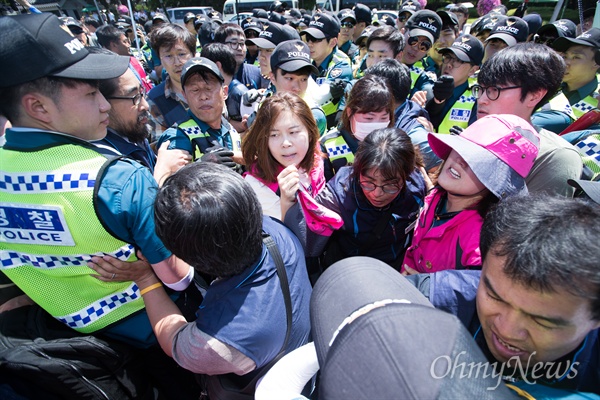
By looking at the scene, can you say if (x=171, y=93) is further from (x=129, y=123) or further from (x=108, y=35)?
(x=108, y=35)

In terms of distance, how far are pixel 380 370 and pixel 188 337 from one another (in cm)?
89

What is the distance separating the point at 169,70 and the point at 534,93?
3383 mm

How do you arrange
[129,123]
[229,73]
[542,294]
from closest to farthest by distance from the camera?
[542,294] → [129,123] → [229,73]

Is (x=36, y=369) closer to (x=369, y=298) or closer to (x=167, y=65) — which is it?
(x=369, y=298)

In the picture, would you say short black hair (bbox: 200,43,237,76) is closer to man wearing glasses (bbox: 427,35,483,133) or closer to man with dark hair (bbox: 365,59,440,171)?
man with dark hair (bbox: 365,59,440,171)

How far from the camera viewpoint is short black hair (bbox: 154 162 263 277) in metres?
1.09

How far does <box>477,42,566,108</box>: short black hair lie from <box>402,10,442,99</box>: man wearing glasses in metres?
1.98

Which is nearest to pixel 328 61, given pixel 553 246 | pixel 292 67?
pixel 292 67

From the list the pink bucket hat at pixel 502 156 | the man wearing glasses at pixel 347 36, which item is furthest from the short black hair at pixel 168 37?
the man wearing glasses at pixel 347 36

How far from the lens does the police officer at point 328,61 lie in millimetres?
3854

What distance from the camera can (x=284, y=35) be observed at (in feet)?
17.9

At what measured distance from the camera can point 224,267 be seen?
3.79ft

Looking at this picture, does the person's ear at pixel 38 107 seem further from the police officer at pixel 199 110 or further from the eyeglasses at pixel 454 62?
the eyeglasses at pixel 454 62

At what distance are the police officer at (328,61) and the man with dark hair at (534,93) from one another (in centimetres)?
192
